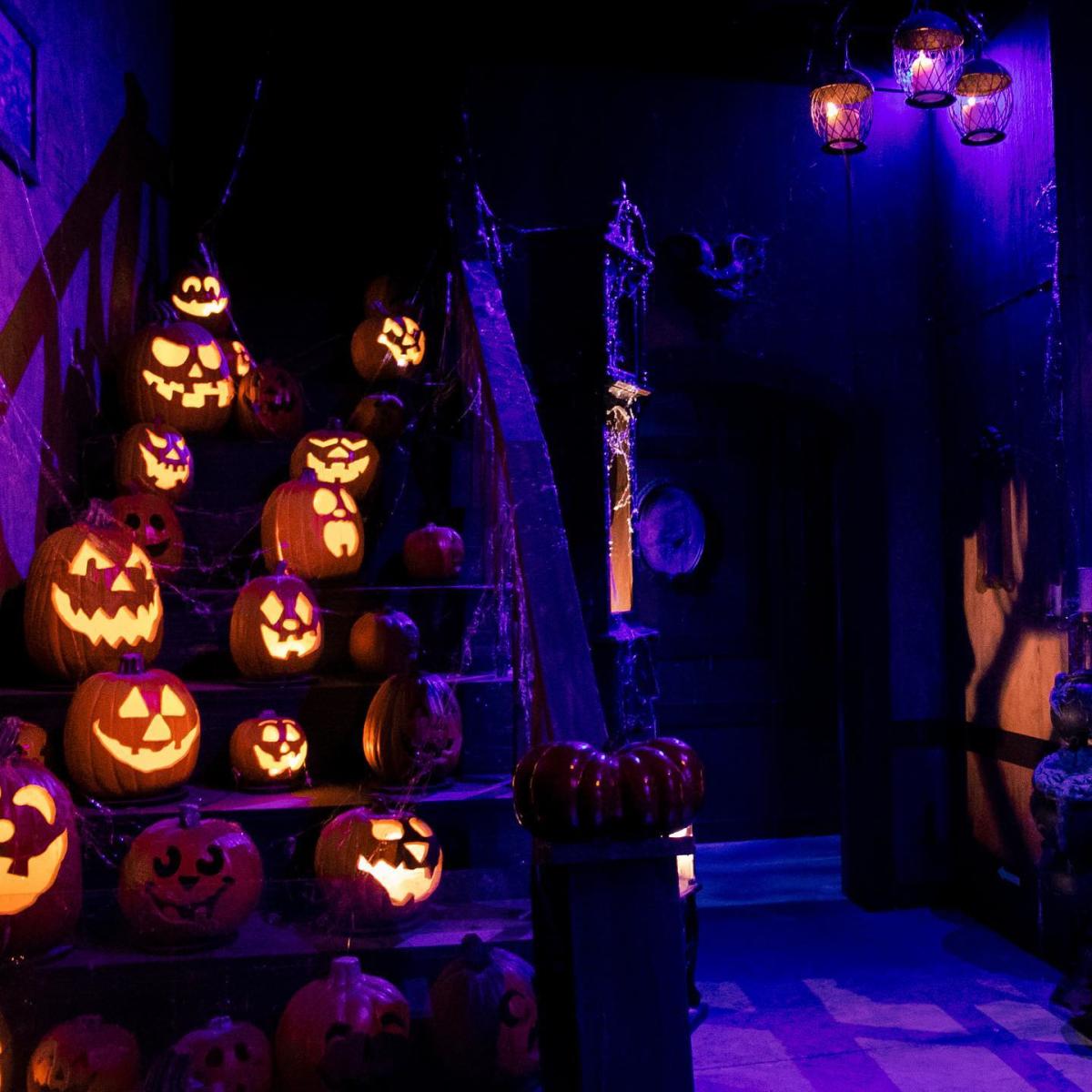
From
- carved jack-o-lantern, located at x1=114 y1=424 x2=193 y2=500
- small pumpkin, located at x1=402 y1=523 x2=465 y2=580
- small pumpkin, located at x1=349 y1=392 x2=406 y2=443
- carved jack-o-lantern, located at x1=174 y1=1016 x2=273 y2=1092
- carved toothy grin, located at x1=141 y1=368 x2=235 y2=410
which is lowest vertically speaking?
carved jack-o-lantern, located at x1=174 y1=1016 x2=273 y2=1092

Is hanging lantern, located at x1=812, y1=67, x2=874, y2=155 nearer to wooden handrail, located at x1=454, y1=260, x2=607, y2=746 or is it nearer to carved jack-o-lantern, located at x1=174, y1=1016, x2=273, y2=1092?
wooden handrail, located at x1=454, y1=260, x2=607, y2=746

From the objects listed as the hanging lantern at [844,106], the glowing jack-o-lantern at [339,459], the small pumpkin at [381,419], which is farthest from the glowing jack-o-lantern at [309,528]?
the hanging lantern at [844,106]

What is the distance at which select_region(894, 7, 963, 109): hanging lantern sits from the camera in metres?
4.15

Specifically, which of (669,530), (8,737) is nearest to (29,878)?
(8,737)

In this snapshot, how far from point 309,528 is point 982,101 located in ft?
10.3

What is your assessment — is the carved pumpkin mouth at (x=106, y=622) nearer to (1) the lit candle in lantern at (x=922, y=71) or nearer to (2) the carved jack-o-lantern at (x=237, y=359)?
(2) the carved jack-o-lantern at (x=237, y=359)

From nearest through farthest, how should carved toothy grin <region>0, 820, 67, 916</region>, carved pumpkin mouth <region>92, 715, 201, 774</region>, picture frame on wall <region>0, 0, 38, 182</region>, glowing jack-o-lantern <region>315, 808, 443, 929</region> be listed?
carved toothy grin <region>0, 820, 67, 916</region> < glowing jack-o-lantern <region>315, 808, 443, 929</region> < carved pumpkin mouth <region>92, 715, 201, 774</region> < picture frame on wall <region>0, 0, 38, 182</region>

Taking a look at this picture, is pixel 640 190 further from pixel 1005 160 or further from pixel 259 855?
pixel 259 855

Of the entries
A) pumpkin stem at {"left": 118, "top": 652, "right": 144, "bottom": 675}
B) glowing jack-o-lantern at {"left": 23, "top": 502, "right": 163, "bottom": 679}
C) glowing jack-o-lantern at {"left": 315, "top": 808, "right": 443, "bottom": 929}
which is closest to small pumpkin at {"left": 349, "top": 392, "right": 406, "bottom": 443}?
glowing jack-o-lantern at {"left": 23, "top": 502, "right": 163, "bottom": 679}

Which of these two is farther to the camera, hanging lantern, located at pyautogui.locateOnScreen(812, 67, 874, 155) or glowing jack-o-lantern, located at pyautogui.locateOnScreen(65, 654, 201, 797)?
hanging lantern, located at pyautogui.locateOnScreen(812, 67, 874, 155)

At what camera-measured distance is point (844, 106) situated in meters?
4.56

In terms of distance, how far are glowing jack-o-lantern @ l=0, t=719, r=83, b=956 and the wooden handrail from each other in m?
1.06

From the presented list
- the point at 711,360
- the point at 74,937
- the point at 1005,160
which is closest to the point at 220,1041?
the point at 74,937

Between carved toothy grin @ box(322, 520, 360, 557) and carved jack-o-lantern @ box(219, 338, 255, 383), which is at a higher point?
carved jack-o-lantern @ box(219, 338, 255, 383)
